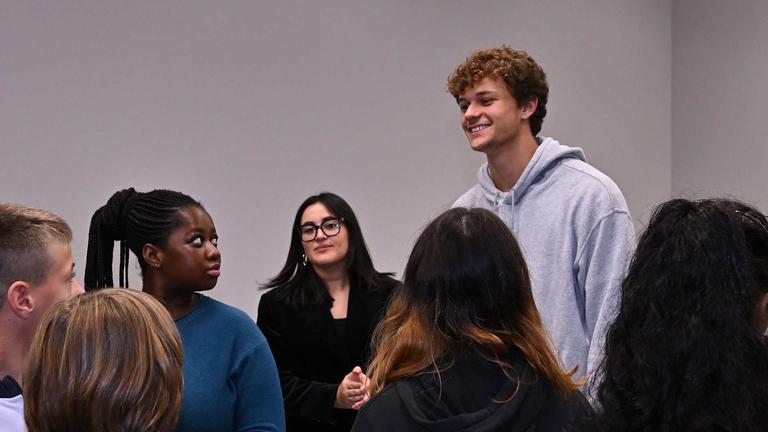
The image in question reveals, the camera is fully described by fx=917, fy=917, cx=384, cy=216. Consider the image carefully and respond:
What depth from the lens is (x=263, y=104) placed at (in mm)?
3998

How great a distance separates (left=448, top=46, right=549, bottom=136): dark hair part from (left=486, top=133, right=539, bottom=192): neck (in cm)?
10

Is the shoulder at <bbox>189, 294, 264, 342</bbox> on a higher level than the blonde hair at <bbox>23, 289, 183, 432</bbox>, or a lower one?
lower

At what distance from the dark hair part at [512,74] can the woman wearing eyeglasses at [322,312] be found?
0.77 meters

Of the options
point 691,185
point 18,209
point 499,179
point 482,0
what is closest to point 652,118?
point 691,185

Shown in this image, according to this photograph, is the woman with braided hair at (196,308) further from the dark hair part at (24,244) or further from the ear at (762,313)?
the ear at (762,313)

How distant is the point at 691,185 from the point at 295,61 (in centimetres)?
273

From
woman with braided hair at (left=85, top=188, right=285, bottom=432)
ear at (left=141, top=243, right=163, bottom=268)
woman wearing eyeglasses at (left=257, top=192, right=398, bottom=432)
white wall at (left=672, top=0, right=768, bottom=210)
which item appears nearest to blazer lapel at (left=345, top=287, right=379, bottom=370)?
woman wearing eyeglasses at (left=257, top=192, right=398, bottom=432)

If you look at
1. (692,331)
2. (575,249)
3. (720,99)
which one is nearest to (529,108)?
(575,249)

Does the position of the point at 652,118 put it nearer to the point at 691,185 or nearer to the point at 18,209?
the point at 691,185

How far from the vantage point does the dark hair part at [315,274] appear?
3.23m

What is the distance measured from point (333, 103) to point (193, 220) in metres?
1.92

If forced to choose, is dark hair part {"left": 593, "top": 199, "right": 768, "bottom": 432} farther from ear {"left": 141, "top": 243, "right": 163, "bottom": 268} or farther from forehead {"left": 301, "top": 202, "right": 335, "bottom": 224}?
forehead {"left": 301, "top": 202, "right": 335, "bottom": 224}

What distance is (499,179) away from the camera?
8.99 ft

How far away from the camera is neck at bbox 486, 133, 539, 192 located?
270cm
